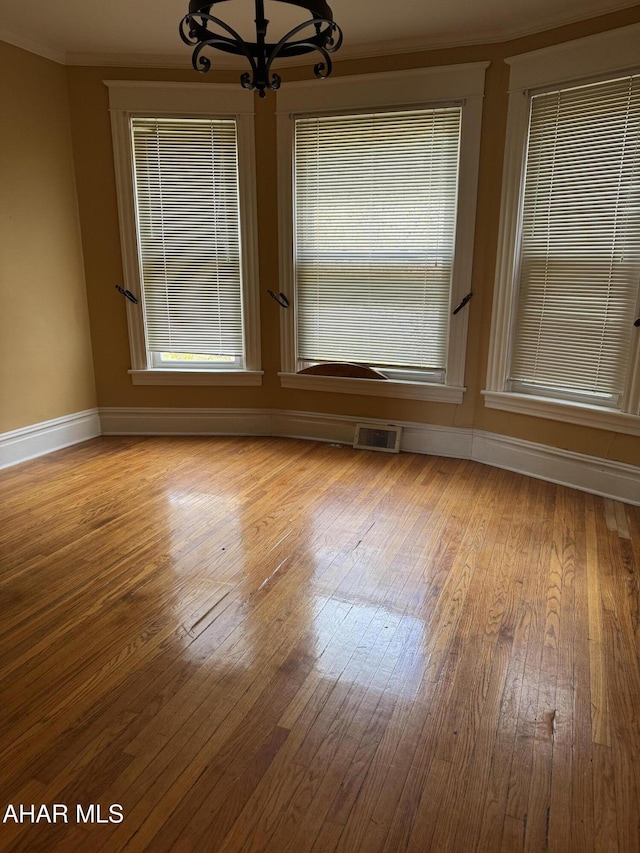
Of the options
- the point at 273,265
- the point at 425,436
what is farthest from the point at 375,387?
the point at 273,265

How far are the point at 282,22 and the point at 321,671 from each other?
3.64 metres

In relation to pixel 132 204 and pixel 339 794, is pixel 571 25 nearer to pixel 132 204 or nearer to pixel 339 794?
pixel 132 204

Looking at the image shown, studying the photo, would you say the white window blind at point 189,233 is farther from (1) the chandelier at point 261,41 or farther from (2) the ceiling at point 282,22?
(1) the chandelier at point 261,41

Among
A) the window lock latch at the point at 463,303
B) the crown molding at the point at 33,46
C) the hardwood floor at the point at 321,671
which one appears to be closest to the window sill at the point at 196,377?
the hardwood floor at the point at 321,671

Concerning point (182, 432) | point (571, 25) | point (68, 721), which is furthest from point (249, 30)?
point (68, 721)

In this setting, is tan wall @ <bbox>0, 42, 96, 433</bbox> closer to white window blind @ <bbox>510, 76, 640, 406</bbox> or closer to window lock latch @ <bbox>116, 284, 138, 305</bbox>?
window lock latch @ <bbox>116, 284, 138, 305</bbox>

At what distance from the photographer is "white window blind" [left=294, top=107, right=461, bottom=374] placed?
12.6 feet

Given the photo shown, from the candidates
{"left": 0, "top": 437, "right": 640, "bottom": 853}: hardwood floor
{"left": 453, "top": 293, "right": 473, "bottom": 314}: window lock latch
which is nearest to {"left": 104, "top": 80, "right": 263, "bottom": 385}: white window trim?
{"left": 0, "top": 437, "right": 640, "bottom": 853}: hardwood floor

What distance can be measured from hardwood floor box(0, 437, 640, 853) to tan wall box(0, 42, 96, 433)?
1.02 metres

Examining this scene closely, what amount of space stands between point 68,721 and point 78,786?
247 mm

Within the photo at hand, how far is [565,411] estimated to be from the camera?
3580mm

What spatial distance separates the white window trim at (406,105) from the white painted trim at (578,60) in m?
0.26

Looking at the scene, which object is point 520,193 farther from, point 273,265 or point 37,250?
point 37,250

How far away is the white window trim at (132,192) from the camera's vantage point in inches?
159
